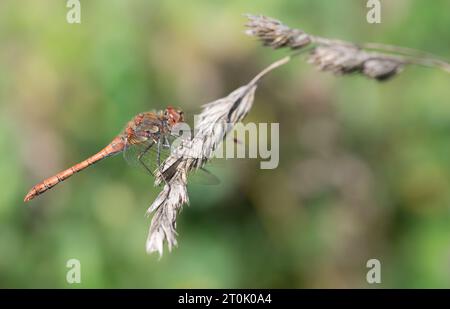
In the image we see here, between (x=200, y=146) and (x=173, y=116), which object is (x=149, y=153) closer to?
(x=173, y=116)

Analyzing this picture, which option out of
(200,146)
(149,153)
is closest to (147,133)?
(149,153)

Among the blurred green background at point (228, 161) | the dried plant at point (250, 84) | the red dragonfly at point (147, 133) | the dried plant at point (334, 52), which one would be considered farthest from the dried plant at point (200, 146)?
the blurred green background at point (228, 161)

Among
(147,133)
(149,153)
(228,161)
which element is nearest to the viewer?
(149,153)

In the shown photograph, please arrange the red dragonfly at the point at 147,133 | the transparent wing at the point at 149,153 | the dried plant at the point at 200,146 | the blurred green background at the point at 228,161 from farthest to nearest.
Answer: the blurred green background at the point at 228,161, the red dragonfly at the point at 147,133, the transparent wing at the point at 149,153, the dried plant at the point at 200,146

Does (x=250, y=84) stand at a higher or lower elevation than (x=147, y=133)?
lower

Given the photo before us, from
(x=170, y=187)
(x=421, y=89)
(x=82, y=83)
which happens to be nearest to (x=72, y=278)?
(x=82, y=83)

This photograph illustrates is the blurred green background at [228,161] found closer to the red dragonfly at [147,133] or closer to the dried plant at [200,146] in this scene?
the red dragonfly at [147,133]
